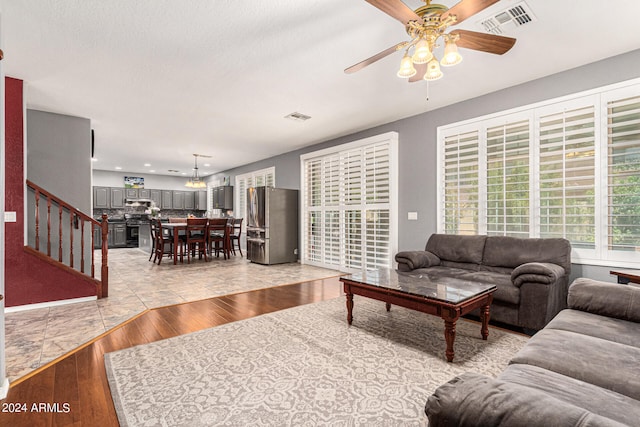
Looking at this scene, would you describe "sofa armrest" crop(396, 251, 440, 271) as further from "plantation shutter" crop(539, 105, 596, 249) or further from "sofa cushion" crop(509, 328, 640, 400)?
"sofa cushion" crop(509, 328, 640, 400)

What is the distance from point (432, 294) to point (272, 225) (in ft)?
15.4

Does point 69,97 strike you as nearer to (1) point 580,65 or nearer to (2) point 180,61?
(2) point 180,61

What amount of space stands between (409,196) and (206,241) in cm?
473

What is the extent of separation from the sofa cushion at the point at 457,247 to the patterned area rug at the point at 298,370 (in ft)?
2.96

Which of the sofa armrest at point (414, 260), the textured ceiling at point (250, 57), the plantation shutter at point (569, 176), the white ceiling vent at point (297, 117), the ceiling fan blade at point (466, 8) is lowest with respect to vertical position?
the sofa armrest at point (414, 260)

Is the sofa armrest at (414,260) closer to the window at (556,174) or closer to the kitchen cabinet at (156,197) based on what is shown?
the window at (556,174)

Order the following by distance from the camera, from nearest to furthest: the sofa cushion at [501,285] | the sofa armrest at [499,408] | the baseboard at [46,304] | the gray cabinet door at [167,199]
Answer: the sofa armrest at [499,408]
the sofa cushion at [501,285]
the baseboard at [46,304]
the gray cabinet door at [167,199]

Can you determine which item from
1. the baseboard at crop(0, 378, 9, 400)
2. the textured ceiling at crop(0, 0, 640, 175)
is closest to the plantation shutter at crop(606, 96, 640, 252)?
the textured ceiling at crop(0, 0, 640, 175)

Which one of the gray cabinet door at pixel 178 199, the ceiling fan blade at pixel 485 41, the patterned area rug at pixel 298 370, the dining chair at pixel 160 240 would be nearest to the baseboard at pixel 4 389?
the patterned area rug at pixel 298 370

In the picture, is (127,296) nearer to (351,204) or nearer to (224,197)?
(351,204)

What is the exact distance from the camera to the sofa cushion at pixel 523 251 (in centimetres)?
304

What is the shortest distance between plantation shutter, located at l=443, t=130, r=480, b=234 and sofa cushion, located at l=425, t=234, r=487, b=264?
0.26 metres

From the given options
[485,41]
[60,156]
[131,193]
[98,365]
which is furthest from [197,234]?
[485,41]

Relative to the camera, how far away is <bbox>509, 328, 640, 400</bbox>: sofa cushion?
4.01 ft
